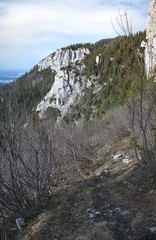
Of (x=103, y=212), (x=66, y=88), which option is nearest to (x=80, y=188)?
(x=103, y=212)

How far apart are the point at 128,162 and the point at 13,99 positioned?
450 cm

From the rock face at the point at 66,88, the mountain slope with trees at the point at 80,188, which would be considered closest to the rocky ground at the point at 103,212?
the mountain slope with trees at the point at 80,188

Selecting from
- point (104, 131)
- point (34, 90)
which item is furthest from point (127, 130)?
point (34, 90)

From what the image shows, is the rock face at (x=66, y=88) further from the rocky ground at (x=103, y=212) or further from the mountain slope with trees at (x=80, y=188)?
the rocky ground at (x=103, y=212)

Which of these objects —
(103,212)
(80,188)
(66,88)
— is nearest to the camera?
(103,212)

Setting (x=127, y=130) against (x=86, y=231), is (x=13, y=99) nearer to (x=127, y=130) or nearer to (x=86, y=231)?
(x=86, y=231)

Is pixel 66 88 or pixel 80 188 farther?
pixel 66 88

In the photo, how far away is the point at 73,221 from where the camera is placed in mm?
5797

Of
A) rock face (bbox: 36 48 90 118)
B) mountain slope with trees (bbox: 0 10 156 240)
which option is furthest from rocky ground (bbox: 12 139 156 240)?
rock face (bbox: 36 48 90 118)

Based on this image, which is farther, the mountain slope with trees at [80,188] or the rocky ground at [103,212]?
the mountain slope with trees at [80,188]

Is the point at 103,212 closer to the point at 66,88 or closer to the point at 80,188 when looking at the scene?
the point at 80,188

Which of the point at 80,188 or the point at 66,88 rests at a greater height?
the point at 66,88

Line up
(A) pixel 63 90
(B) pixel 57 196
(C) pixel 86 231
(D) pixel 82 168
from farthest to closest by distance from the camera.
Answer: (A) pixel 63 90, (D) pixel 82 168, (B) pixel 57 196, (C) pixel 86 231

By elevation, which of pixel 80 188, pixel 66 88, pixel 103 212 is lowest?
pixel 80 188
